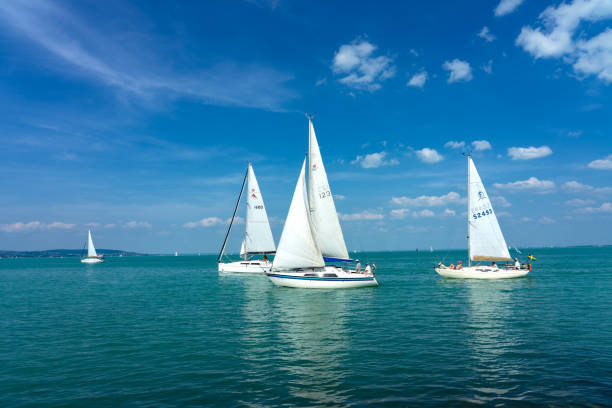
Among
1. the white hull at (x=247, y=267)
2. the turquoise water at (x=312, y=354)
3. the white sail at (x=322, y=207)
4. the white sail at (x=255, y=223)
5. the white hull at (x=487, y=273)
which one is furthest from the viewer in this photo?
the white sail at (x=255, y=223)

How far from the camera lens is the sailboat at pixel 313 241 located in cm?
4128

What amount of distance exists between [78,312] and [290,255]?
68.4ft

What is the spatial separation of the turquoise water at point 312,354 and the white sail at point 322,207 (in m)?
11.2

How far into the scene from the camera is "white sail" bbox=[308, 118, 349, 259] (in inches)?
1710

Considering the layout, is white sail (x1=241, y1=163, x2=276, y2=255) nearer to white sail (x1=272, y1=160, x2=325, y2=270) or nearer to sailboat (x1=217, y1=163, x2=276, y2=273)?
sailboat (x1=217, y1=163, x2=276, y2=273)

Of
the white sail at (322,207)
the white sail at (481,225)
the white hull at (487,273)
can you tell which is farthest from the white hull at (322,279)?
the white sail at (481,225)

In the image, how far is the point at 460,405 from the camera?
11.8 m

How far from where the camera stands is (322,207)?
4356cm

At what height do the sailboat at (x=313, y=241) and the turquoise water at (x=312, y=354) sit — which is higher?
the sailboat at (x=313, y=241)

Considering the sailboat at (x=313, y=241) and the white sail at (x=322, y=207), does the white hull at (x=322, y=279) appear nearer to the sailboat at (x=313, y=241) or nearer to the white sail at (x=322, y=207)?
the sailboat at (x=313, y=241)

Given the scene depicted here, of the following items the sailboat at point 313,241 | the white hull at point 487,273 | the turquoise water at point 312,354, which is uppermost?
the sailboat at point 313,241

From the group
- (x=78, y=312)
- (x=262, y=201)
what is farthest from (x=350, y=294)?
(x=262, y=201)

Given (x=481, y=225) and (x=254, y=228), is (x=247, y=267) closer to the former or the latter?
(x=254, y=228)

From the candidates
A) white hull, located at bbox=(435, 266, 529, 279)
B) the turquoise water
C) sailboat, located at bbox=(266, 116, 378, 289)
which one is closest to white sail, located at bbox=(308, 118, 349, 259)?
sailboat, located at bbox=(266, 116, 378, 289)
